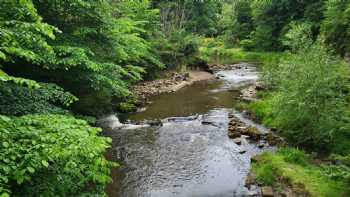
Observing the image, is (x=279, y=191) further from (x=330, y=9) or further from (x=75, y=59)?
(x=330, y=9)

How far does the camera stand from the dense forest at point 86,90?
5602mm

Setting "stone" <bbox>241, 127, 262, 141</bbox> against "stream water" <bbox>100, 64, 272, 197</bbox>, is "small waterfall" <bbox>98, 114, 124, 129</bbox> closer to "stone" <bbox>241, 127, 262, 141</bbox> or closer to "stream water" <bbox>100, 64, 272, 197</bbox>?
"stream water" <bbox>100, 64, 272, 197</bbox>

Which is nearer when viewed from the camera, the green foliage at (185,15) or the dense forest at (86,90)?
the dense forest at (86,90)

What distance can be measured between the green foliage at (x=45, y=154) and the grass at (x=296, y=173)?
7.37m

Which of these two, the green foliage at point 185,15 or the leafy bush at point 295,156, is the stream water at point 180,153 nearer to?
the leafy bush at point 295,156

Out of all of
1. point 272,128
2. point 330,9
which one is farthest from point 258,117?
point 330,9

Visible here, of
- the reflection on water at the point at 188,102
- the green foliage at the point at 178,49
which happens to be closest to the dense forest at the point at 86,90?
the green foliage at the point at 178,49

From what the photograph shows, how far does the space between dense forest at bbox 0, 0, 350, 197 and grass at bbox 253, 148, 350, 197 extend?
0.54 metres

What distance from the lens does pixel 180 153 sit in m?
15.2

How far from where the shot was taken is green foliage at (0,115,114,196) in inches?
196

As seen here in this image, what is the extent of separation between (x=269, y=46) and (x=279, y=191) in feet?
153

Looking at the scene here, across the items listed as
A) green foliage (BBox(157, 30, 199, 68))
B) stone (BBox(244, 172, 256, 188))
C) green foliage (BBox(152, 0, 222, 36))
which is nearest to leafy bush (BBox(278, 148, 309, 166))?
stone (BBox(244, 172, 256, 188))

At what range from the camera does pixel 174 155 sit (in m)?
15.1

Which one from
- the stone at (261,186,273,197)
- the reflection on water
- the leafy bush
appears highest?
the leafy bush
